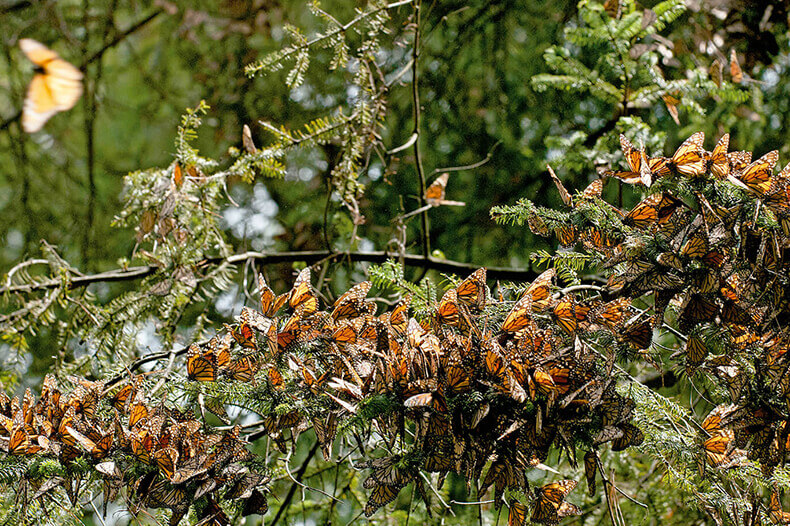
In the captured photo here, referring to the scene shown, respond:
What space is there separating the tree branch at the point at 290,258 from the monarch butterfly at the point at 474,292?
0.50m

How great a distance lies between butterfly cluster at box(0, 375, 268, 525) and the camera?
1.24ft

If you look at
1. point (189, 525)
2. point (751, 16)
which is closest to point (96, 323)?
point (189, 525)

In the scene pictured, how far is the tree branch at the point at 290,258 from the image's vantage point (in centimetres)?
91

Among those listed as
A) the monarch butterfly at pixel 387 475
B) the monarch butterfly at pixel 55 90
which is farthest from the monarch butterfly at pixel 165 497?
the monarch butterfly at pixel 55 90

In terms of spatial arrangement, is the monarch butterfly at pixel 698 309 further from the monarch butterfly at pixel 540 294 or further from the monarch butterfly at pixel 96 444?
the monarch butterfly at pixel 96 444

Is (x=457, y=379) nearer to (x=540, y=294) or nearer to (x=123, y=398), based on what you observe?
(x=540, y=294)

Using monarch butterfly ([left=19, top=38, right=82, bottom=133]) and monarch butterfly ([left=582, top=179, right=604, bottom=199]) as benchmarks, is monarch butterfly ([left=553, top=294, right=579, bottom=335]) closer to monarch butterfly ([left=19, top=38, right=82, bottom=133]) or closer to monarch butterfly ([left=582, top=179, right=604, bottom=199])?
monarch butterfly ([left=582, top=179, right=604, bottom=199])

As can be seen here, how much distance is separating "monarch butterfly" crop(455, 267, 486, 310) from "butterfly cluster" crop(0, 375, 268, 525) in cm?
17

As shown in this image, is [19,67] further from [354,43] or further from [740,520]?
[740,520]

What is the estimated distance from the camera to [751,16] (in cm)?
126

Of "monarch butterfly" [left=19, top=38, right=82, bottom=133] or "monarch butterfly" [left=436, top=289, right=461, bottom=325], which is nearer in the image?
"monarch butterfly" [left=436, top=289, right=461, bottom=325]

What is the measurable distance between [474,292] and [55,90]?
5.21 ft

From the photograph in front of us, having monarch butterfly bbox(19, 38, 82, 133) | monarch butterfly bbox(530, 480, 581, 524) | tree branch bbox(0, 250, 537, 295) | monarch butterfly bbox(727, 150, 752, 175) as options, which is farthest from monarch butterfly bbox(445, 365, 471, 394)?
monarch butterfly bbox(19, 38, 82, 133)

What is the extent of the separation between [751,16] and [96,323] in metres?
1.30
